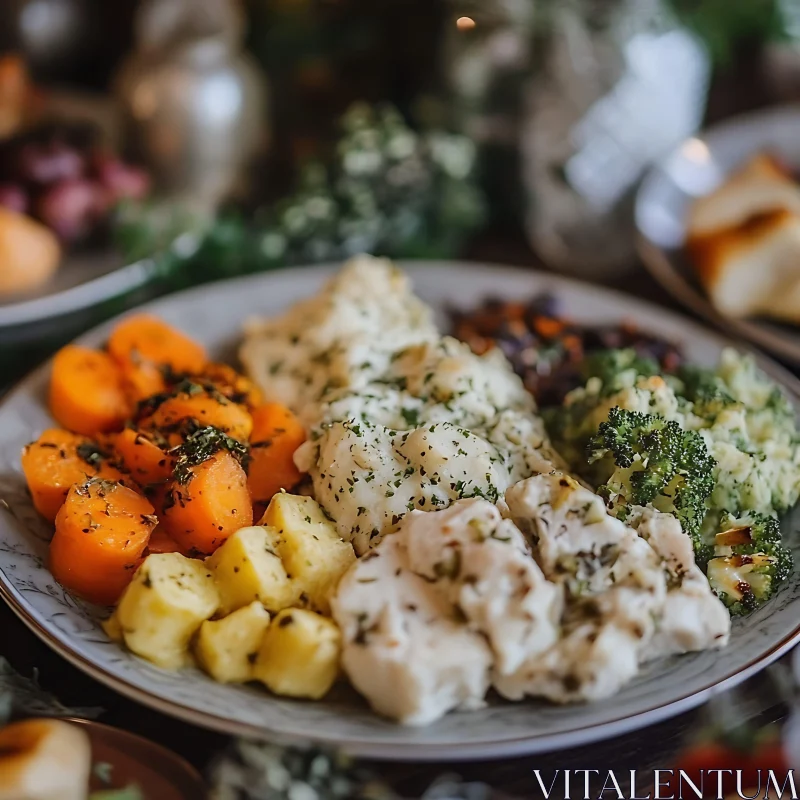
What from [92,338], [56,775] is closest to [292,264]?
[92,338]

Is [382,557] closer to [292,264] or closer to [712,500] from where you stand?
[712,500]

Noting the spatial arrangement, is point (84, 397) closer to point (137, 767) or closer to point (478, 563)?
point (137, 767)

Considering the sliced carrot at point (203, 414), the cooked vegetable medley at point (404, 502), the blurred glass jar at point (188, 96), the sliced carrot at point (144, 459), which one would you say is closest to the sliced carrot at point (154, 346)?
the cooked vegetable medley at point (404, 502)

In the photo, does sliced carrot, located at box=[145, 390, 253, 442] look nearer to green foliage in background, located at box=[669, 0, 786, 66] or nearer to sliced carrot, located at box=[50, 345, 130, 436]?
sliced carrot, located at box=[50, 345, 130, 436]

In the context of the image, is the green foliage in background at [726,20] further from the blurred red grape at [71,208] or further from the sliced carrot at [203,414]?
the sliced carrot at [203,414]

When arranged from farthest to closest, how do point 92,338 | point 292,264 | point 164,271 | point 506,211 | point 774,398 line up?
1. point 506,211
2. point 292,264
3. point 164,271
4. point 92,338
5. point 774,398

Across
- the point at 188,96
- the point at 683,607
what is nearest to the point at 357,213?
the point at 188,96
